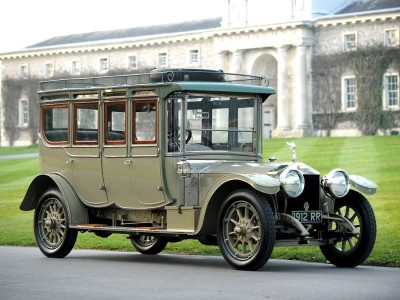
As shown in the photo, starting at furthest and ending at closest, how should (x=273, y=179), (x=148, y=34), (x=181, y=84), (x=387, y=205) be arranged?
1. (x=148, y=34)
2. (x=387, y=205)
3. (x=181, y=84)
4. (x=273, y=179)

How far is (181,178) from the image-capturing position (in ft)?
44.1

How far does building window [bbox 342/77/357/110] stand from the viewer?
2411 inches

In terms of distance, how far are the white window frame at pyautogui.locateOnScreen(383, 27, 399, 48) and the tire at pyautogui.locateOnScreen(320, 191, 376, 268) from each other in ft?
152

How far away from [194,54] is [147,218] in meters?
55.7

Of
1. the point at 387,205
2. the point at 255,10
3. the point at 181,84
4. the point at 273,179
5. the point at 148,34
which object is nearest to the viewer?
the point at 273,179

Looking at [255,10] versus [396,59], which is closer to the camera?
[396,59]

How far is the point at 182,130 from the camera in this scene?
13609 millimetres

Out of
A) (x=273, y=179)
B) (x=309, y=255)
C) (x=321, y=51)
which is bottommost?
(x=309, y=255)

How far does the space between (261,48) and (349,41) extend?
231 inches

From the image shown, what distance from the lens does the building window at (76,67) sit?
3021 inches

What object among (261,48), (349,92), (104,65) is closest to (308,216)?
(349,92)

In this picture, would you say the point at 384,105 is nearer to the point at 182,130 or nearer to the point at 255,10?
the point at 255,10

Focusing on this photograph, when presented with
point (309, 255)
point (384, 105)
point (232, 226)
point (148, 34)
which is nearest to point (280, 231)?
point (232, 226)

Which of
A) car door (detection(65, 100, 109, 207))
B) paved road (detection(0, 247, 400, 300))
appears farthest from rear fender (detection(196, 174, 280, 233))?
car door (detection(65, 100, 109, 207))
